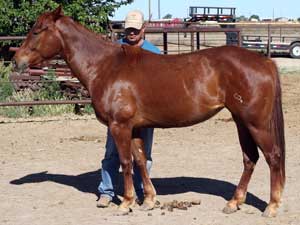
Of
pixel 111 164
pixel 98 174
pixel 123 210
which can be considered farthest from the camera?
pixel 98 174

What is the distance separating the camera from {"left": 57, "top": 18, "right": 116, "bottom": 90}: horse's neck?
6137 millimetres

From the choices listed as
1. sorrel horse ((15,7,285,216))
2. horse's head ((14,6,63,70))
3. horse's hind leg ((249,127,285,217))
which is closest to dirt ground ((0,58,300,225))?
horse's hind leg ((249,127,285,217))

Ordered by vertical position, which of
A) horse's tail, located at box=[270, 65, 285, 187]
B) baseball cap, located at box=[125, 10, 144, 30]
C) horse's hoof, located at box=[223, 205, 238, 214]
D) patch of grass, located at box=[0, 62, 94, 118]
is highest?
baseball cap, located at box=[125, 10, 144, 30]

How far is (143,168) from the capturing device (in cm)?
613

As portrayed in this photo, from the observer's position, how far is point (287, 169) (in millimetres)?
7613

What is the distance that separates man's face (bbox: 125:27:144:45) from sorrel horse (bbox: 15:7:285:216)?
0.14 m

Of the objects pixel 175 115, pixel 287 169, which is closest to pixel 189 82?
pixel 175 115

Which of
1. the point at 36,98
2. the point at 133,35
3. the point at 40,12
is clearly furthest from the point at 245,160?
the point at 40,12

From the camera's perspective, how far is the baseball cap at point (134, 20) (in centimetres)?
596

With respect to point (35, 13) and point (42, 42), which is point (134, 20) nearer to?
point (42, 42)

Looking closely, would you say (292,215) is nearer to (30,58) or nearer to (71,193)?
(71,193)

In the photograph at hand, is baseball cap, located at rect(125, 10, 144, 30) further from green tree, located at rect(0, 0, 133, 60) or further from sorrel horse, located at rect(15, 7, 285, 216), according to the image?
green tree, located at rect(0, 0, 133, 60)

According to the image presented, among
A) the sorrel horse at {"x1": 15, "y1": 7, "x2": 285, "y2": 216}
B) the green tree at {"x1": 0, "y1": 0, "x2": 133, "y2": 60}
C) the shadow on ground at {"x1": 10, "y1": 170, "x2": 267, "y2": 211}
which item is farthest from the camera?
the green tree at {"x1": 0, "y1": 0, "x2": 133, "y2": 60}

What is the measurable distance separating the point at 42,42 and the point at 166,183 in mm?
2097
